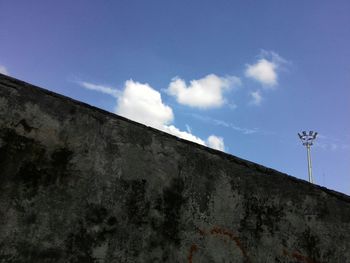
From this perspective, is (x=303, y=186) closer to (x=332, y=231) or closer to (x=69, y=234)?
(x=332, y=231)

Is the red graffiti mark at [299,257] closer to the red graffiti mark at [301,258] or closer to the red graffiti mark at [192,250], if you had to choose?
the red graffiti mark at [301,258]

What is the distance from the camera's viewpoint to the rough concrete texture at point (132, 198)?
282 centimetres

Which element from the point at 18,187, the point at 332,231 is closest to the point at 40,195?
the point at 18,187

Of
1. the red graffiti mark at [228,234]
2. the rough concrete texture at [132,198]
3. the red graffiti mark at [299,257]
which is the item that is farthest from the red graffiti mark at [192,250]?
the red graffiti mark at [299,257]

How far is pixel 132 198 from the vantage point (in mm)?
3100

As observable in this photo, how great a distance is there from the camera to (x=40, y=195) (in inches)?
112

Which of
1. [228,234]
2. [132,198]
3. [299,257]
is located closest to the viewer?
[132,198]

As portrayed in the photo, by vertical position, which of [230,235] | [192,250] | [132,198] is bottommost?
[192,250]

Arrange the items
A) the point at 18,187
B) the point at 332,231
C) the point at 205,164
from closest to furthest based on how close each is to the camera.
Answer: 1. the point at 18,187
2. the point at 205,164
3. the point at 332,231

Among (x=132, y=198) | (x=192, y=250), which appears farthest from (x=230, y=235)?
(x=132, y=198)

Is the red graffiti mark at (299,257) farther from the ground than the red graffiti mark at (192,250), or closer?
farther from the ground

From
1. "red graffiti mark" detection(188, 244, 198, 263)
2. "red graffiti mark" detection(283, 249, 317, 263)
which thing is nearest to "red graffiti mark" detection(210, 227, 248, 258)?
"red graffiti mark" detection(188, 244, 198, 263)

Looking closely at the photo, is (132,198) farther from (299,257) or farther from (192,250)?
(299,257)

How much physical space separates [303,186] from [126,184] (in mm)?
1666
